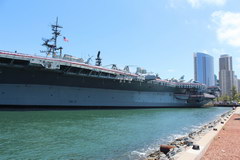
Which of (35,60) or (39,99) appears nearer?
(35,60)

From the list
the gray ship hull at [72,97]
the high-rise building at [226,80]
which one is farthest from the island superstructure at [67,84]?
the high-rise building at [226,80]

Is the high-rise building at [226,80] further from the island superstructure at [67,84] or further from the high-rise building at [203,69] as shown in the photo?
the island superstructure at [67,84]

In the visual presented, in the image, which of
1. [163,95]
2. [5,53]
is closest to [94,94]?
[5,53]

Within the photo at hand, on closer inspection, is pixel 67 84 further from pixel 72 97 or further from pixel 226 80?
pixel 226 80

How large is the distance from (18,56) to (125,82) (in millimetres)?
15296

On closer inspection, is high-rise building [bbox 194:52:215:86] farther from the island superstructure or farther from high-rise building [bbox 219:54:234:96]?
the island superstructure

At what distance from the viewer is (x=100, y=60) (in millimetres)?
35406

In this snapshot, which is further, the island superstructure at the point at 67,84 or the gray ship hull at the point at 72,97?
the gray ship hull at the point at 72,97

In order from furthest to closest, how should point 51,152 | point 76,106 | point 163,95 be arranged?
point 163,95 → point 76,106 → point 51,152

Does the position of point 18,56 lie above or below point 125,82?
above

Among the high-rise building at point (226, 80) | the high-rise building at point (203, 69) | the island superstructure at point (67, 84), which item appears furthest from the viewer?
the high-rise building at point (203, 69)

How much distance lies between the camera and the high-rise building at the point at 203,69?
5527 inches

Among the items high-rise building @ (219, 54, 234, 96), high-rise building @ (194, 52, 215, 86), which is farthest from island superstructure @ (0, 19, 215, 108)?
high-rise building @ (194, 52, 215, 86)

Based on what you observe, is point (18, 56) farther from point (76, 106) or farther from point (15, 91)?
point (76, 106)
